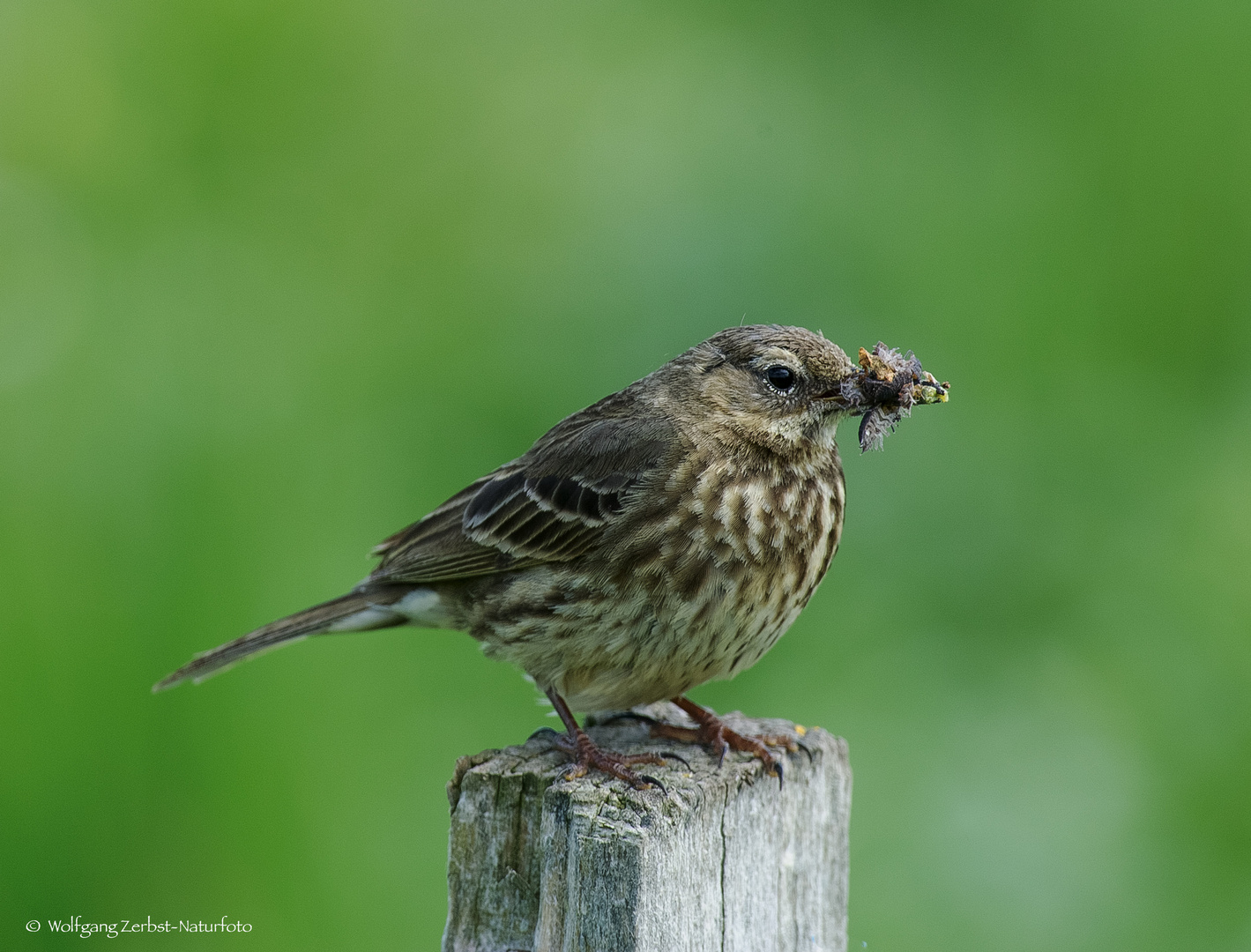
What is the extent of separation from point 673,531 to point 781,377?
68cm

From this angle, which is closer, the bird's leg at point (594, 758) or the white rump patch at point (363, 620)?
the bird's leg at point (594, 758)

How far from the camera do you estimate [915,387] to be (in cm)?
473

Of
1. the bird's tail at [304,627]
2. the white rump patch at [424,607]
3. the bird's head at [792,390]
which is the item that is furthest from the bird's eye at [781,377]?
the bird's tail at [304,627]

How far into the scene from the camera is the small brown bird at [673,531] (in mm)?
4730

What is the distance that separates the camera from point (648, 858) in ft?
10.8

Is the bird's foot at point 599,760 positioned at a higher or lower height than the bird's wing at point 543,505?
lower

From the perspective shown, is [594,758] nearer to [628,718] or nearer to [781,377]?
[628,718]

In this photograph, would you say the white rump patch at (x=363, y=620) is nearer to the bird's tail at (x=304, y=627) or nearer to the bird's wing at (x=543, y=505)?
the bird's tail at (x=304, y=627)

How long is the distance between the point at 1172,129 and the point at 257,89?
4.48m

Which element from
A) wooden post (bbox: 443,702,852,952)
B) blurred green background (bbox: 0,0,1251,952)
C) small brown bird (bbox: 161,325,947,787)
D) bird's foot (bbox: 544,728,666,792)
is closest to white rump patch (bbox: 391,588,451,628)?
small brown bird (bbox: 161,325,947,787)

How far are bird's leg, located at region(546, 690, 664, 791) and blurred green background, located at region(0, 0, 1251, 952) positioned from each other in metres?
1.49

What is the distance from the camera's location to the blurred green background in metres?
5.63

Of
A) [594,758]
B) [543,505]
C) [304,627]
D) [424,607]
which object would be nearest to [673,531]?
[543,505]

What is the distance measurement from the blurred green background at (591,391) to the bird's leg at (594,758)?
4.88 ft
